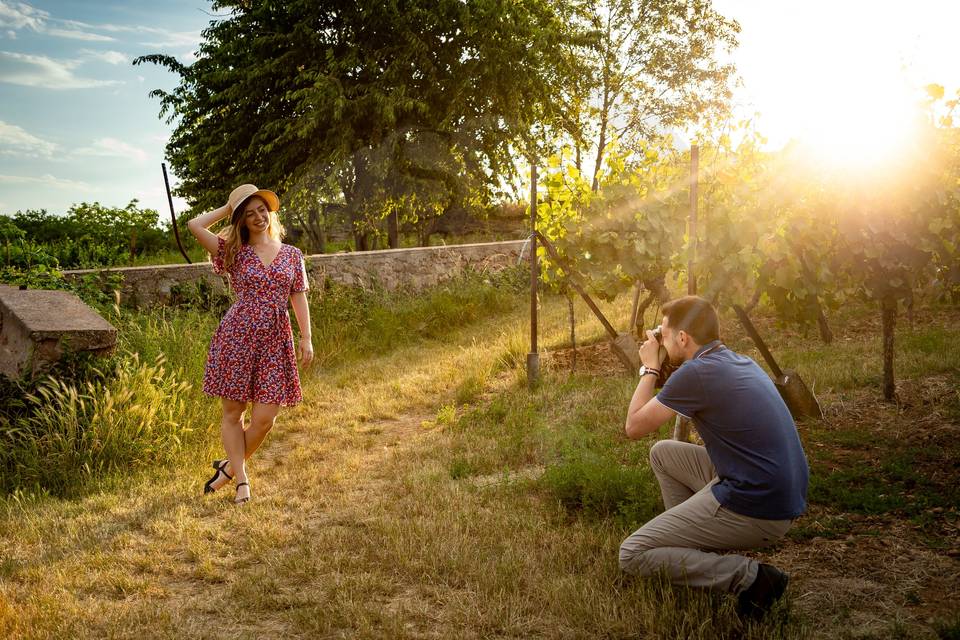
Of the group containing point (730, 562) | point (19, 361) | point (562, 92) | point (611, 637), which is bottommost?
point (611, 637)

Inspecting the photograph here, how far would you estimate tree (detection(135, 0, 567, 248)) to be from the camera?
54.5 feet

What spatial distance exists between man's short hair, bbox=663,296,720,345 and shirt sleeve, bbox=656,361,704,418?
0.54 ft

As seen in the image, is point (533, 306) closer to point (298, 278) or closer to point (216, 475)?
point (298, 278)

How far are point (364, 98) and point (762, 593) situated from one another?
15.1 meters

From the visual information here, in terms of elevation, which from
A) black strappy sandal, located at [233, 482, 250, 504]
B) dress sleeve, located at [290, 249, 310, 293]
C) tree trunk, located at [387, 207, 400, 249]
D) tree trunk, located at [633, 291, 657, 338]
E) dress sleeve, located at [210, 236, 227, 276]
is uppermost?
tree trunk, located at [387, 207, 400, 249]

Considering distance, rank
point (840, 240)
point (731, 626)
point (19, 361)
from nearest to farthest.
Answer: point (731, 626), point (19, 361), point (840, 240)

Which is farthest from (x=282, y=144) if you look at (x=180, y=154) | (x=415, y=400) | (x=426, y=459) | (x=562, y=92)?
(x=426, y=459)

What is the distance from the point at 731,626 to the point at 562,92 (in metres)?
21.5

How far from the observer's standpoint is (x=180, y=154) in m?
19.8

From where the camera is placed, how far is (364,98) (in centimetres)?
1617

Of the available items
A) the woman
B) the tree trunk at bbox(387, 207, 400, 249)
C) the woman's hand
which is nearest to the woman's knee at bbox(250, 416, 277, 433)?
the woman

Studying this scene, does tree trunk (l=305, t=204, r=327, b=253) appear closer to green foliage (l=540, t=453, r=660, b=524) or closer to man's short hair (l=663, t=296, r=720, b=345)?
green foliage (l=540, t=453, r=660, b=524)

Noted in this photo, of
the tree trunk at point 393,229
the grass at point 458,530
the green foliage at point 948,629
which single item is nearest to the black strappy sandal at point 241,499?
the grass at point 458,530

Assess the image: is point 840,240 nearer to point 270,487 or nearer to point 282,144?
point 270,487
